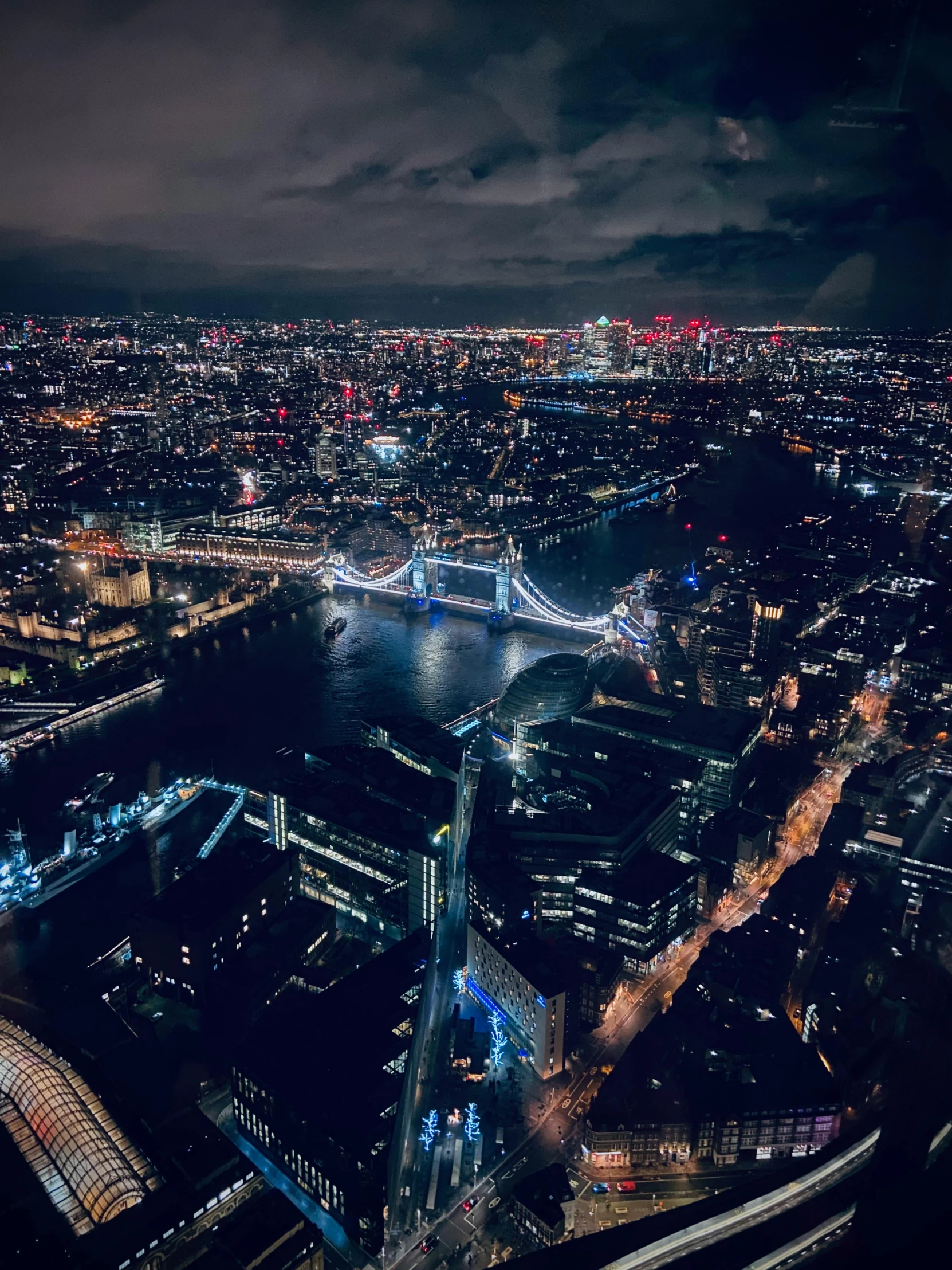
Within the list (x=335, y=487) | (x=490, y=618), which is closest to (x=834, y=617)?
(x=490, y=618)

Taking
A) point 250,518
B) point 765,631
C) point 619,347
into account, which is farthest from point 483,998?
point 619,347

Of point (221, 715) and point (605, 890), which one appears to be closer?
point (605, 890)

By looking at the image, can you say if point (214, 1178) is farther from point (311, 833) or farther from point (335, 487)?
point (335, 487)

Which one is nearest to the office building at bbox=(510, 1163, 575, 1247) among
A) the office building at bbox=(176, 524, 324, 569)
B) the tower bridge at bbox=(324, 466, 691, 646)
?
the tower bridge at bbox=(324, 466, 691, 646)

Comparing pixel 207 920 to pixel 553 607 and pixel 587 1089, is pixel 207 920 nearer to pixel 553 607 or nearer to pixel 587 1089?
pixel 587 1089

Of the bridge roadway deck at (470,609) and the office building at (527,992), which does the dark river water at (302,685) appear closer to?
the bridge roadway deck at (470,609)

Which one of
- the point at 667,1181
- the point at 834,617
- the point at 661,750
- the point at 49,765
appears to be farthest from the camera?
the point at 834,617
